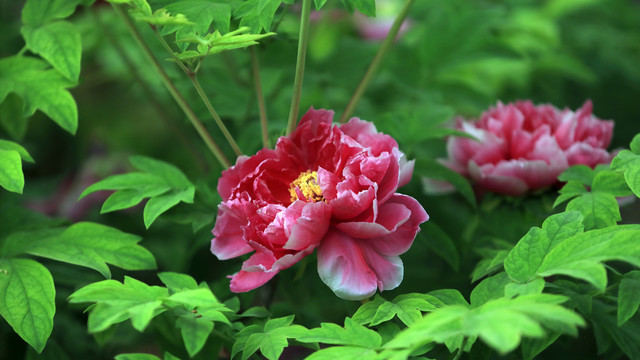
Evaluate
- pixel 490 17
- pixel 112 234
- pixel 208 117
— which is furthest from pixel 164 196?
pixel 490 17

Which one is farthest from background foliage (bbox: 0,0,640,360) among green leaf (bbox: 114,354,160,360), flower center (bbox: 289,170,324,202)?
flower center (bbox: 289,170,324,202)

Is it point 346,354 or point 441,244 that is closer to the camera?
point 346,354

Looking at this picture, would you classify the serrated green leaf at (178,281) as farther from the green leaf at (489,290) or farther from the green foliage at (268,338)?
the green leaf at (489,290)

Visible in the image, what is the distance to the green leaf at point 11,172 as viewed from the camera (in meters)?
0.76

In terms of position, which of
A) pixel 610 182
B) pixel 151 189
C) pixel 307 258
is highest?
pixel 610 182

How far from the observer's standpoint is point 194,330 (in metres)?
0.63

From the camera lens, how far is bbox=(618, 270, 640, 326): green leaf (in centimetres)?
64

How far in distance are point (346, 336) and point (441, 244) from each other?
326mm

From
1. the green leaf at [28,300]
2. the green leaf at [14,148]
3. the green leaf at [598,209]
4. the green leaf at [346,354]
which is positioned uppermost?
the green leaf at [598,209]

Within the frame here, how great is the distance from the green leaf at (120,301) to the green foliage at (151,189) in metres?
0.16

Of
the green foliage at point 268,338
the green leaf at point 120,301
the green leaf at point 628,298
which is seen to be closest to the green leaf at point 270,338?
the green foliage at point 268,338

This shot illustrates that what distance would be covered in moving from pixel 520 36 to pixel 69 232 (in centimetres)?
115

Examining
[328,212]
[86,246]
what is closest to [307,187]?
[328,212]

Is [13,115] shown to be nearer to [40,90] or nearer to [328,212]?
[40,90]
